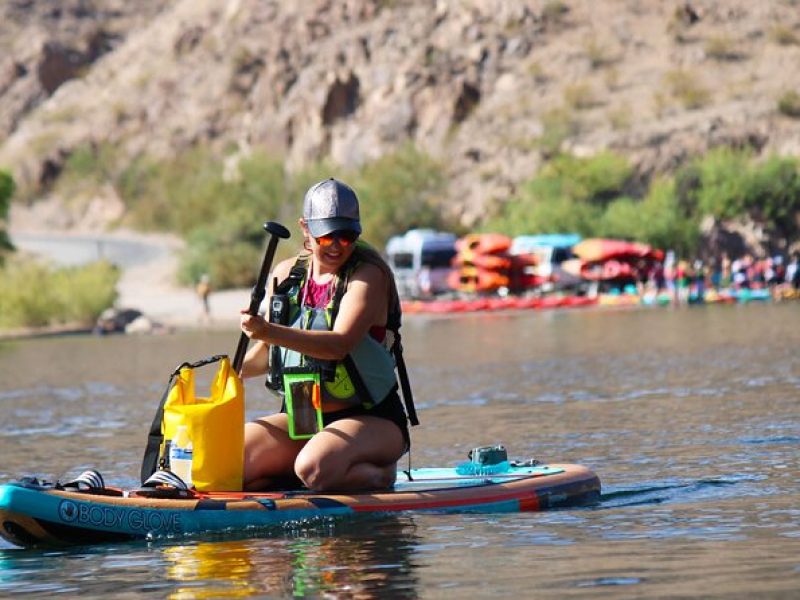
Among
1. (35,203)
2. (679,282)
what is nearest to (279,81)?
(35,203)

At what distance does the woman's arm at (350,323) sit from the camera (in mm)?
9516

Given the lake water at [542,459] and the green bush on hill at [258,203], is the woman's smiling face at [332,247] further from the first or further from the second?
the green bush on hill at [258,203]

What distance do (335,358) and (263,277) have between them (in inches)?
22.4

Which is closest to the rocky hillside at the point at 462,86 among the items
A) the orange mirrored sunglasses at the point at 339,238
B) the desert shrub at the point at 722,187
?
the desert shrub at the point at 722,187

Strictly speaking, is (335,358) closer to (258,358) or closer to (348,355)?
(348,355)

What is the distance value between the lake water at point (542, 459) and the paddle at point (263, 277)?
99cm

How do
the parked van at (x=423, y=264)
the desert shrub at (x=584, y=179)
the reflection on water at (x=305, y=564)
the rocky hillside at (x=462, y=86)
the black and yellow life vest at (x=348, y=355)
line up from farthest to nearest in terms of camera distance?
the rocky hillside at (x=462, y=86), the desert shrub at (x=584, y=179), the parked van at (x=423, y=264), the black and yellow life vest at (x=348, y=355), the reflection on water at (x=305, y=564)

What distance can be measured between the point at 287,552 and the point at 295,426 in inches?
32.1

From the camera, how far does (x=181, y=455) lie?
1005 cm

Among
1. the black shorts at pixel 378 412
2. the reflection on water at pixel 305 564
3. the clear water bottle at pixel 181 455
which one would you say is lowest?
the reflection on water at pixel 305 564

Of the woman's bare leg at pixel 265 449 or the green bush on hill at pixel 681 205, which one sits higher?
the green bush on hill at pixel 681 205

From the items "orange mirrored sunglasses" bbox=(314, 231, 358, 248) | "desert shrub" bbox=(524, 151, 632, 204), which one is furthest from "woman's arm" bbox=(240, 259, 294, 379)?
"desert shrub" bbox=(524, 151, 632, 204)

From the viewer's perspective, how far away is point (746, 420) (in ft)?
52.6

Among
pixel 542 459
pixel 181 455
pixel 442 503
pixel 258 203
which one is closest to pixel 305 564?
Answer: pixel 181 455
